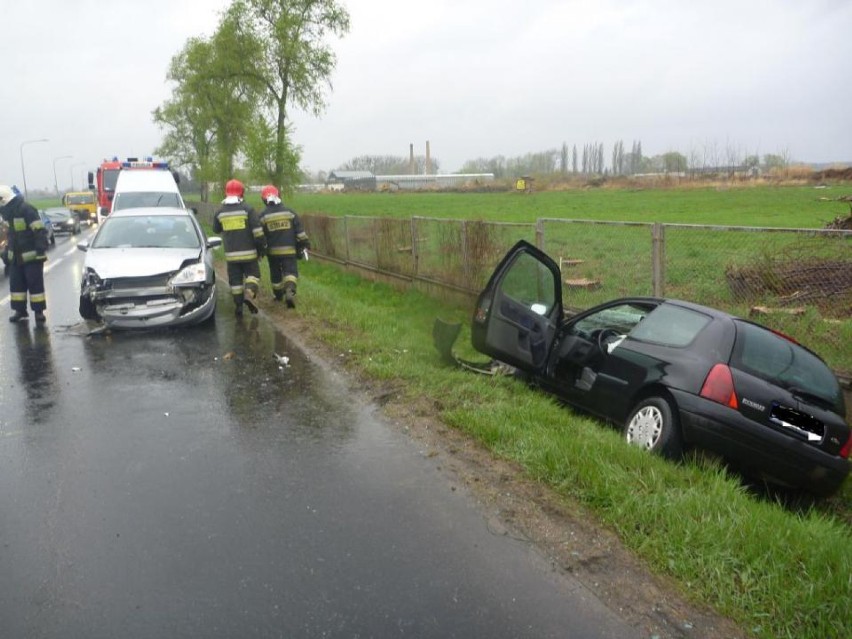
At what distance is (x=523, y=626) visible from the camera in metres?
3.09

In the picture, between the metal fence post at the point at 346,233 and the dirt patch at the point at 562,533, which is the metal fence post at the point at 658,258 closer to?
the dirt patch at the point at 562,533

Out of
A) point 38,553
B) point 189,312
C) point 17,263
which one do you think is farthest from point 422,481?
point 17,263

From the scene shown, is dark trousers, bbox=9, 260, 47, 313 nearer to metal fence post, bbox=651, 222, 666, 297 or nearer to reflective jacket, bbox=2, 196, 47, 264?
reflective jacket, bbox=2, 196, 47, 264

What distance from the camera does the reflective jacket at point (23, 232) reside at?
9867 millimetres

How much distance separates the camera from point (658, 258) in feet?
25.6

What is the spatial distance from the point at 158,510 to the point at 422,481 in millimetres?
1551

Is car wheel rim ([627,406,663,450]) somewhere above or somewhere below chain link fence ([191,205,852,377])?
below

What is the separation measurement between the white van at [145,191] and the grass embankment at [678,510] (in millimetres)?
15203

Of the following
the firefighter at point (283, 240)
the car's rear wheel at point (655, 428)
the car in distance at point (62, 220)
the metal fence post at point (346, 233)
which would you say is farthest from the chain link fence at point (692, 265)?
the car in distance at point (62, 220)

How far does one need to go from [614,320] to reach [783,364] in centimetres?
160

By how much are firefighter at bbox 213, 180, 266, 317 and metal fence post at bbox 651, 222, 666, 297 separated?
17.5ft

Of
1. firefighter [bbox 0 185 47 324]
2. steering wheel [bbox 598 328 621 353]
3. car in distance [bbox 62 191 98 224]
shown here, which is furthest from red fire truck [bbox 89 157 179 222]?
steering wheel [bbox 598 328 621 353]

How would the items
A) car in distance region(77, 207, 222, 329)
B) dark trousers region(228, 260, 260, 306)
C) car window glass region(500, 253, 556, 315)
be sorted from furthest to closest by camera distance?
1. dark trousers region(228, 260, 260, 306)
2. car in distance region(77, 207, 222, 329)
3. car window glass region(500, 253, 556, 315)

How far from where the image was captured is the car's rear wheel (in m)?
5.11
